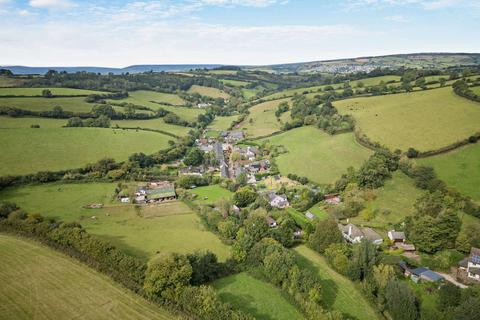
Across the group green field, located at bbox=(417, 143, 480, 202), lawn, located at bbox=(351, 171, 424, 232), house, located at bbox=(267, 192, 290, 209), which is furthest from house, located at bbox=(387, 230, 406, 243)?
house, located at bbox=(267, 192, 290, 209)

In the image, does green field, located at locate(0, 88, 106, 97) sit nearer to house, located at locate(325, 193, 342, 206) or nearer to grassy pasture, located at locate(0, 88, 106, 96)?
grassy pasture, located at locate(0, 88, 106, 96)

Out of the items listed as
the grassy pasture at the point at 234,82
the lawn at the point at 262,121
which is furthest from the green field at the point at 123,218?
the grassy pasture at the point at 234,82

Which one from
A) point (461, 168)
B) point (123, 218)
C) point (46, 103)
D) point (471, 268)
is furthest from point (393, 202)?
point (46, 103)

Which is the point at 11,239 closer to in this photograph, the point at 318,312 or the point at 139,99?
the point at 318,312

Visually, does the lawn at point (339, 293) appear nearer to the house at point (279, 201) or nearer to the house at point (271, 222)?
the house at point (271, 222)

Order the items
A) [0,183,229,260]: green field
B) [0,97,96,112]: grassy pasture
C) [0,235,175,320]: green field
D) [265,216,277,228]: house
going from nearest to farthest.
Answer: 1. [0,235,175,320]: green field
2. [0,183,229,260]: green field
3. [265,216,277,228]: house
4. [0,97,96,112]: grassy pasture

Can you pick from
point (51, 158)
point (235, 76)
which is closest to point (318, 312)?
point (51, 158)

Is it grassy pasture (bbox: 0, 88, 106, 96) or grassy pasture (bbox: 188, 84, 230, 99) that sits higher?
grassy pasture (bbox: 0, 88, 106, 96)
